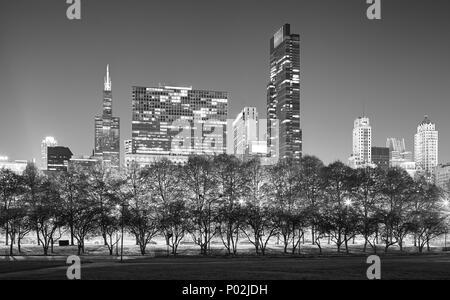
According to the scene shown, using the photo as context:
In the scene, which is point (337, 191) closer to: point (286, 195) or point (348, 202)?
point (348, 202)

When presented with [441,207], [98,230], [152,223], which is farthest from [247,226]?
[441,207]

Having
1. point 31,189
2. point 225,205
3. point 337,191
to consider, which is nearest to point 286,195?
point 337,191

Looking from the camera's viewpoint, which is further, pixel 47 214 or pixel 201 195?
pixel 201 195

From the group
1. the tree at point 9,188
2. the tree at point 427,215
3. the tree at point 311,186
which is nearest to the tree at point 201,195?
the tree at point 311,186

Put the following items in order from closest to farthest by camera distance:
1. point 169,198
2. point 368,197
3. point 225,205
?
point 225,205, point 169,198, point 368,197

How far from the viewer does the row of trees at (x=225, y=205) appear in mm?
57875

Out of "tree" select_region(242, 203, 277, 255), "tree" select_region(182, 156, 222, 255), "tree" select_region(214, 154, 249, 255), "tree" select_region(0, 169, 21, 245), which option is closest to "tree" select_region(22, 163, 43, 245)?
"tree" select_region(0, 169, 21, 245)

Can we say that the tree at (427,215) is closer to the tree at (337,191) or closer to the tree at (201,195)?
the tree at (337,191)

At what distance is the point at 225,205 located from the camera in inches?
2410

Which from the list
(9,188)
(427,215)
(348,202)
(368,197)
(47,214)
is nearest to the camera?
(47,214)

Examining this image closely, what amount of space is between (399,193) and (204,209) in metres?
28.1

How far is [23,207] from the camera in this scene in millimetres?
61031

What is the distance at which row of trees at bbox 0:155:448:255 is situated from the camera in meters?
57.9
